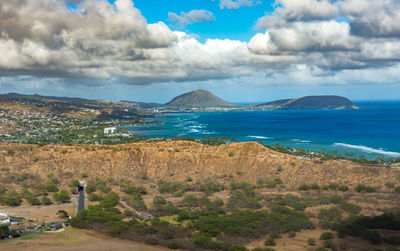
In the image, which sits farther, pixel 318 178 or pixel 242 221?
pixel 318 178

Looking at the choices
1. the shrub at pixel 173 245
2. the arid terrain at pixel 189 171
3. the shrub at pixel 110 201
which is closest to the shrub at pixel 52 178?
the arid terrain at pixel 189 171

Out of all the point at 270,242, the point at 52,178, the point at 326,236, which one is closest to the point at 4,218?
the point at 52,178

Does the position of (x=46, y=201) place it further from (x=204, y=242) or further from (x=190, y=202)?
(x=204, y=242)

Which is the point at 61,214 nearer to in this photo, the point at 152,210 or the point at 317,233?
the point at 152,210

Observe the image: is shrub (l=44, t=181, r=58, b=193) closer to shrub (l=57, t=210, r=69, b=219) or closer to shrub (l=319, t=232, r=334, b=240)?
shrub (l=57, t=210, r=69, b=219)

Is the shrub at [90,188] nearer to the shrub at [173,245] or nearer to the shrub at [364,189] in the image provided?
the shrub at [173,245]

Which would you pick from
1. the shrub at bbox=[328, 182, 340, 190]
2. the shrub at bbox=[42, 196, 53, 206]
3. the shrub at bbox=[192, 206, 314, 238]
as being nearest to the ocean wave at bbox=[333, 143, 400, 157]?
the shrub at bbox=[328, 182, 340, 190]

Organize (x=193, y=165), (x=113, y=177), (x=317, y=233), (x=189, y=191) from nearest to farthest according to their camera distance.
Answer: (x=317, y=233) → (x=189, y=191) → (x=113, y=177) → (x=193, y=165)

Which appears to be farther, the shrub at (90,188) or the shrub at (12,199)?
the shrub at (90,188)

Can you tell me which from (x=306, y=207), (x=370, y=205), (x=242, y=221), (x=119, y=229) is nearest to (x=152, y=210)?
(x=119, y=229)
